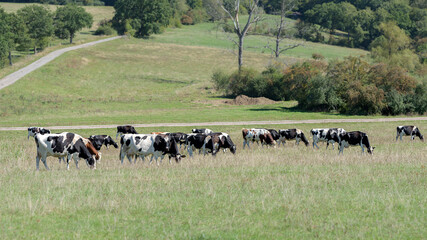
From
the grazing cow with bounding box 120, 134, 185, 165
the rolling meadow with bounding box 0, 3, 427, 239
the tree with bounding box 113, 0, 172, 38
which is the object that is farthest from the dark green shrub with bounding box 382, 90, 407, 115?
the tree with bounding box 113, 0, 172, 38

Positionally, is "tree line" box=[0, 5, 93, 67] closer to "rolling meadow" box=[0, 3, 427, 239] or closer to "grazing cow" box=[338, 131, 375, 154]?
"rolling meadow" box=[0, 3, 427, 239]

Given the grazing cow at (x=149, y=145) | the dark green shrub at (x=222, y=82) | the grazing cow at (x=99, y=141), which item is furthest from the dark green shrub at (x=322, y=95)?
the grazing cow at (x=149, y=145)

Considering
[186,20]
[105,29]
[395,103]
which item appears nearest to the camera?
[395,103]

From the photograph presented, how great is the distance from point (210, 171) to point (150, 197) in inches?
204

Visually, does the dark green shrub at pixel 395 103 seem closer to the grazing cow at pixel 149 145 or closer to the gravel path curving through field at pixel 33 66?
the grazing cow at pixel 149 145

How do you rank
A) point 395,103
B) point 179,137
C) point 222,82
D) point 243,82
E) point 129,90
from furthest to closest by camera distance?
point 129,90 → point 222,82 → point 243,82 → point 395,103 → point 179,137

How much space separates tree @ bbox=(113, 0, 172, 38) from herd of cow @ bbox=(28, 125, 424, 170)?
330ft

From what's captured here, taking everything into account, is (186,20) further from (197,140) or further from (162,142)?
(162,142)

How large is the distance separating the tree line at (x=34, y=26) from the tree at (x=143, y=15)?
14751 mm

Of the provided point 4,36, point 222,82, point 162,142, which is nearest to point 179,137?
point 162,142

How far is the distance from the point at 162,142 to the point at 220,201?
10493mm

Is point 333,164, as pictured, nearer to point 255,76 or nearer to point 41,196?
point 41,196

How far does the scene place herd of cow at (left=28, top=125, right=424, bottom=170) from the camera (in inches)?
839

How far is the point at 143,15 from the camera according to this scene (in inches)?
5251
